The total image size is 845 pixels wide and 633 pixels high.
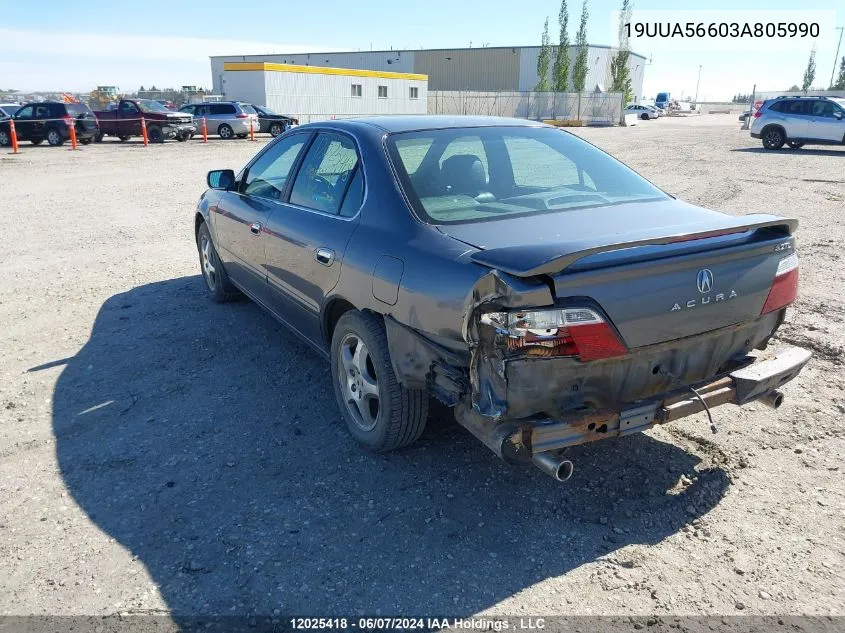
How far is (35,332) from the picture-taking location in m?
5.54

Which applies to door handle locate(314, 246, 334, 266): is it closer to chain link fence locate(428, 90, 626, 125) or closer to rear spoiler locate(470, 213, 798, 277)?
rear spoiler locate(470, 213, 798, 277)

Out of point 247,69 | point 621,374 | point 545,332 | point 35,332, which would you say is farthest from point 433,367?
point 247,69

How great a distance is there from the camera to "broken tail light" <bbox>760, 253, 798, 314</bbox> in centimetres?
309

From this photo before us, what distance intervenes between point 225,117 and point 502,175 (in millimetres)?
27551

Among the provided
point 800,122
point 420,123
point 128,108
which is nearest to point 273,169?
point 420,123

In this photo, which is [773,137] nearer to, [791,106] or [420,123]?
[791,106]

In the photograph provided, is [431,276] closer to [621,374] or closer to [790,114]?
[621,374]

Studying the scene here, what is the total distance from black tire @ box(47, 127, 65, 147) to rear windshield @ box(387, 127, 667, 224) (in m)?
25.3

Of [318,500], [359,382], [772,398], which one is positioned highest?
[772,398]

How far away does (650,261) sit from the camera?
8.85 feet

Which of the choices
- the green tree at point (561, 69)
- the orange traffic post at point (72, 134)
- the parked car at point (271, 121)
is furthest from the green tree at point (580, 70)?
the orange traffic post at point (72, 134)

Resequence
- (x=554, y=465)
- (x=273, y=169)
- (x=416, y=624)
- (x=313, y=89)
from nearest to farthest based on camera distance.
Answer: (x=416, y=624), (x=554, y=465), (x=273, y=169), (x=313, y=89)

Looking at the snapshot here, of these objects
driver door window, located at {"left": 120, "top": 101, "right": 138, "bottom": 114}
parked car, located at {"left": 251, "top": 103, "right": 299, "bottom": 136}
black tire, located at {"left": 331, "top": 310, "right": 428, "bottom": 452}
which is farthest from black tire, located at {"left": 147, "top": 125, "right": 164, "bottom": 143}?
black tire, located at {"left": 331, "top": 310, "right": 428, "bottom": 452}

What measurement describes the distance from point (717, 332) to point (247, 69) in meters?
36.2
